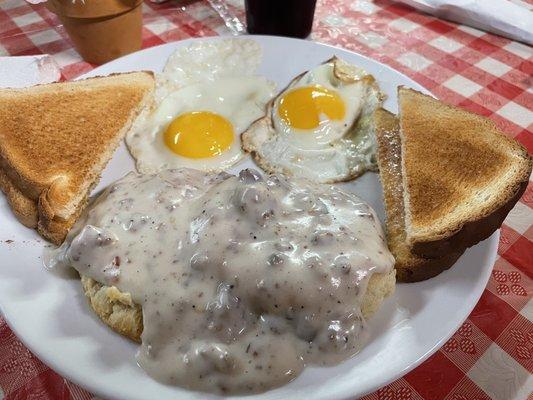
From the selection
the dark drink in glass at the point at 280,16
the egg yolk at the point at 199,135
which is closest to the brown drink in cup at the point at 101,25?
the dark drink in glass at the point at 280,16

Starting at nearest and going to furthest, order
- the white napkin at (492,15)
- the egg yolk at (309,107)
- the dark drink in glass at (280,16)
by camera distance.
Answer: the egg yolk at (309,107) → the dark drink in glass at (280,16) → the white napkin at (492,15)

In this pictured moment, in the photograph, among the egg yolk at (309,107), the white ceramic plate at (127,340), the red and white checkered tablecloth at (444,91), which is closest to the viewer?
the white ceramic plate at (127,340)

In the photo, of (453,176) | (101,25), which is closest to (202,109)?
(101,25)

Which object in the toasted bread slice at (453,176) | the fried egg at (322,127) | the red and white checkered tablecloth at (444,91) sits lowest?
the red and white checkered tablecloth at (444,91)

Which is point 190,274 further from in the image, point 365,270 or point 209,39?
point 209,39

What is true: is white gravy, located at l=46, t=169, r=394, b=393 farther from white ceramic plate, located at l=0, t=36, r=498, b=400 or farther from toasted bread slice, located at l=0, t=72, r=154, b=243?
toasted bread slice, located at l=0, t=72, r=154, b=243

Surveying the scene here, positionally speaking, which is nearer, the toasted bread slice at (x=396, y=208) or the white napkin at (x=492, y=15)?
the toasted bread slice at (x=396, y=208)

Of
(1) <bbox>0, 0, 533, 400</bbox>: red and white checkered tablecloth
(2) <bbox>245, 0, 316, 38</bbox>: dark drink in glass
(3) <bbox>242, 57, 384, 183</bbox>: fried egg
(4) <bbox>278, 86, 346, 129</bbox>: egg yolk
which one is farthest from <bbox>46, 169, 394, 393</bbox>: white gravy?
(2) <bbox>245, 0, 316, 38</bbox>: dark drink in glass

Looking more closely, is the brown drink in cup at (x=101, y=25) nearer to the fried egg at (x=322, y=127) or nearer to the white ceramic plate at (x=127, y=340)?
the fried egg at (x=322, y=127)

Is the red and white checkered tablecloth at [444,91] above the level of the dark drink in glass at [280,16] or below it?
below
